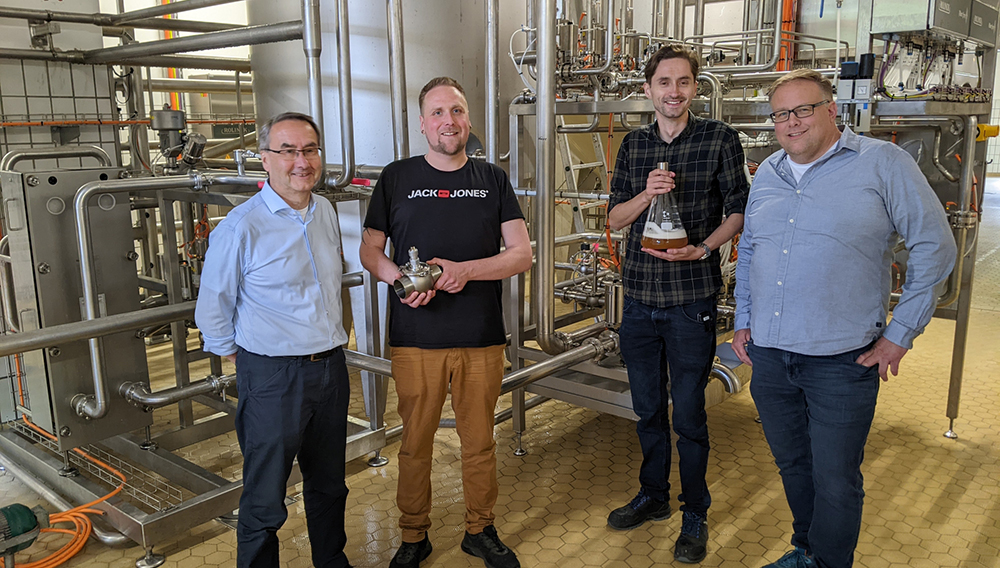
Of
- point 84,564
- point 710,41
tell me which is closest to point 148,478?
point 84,564

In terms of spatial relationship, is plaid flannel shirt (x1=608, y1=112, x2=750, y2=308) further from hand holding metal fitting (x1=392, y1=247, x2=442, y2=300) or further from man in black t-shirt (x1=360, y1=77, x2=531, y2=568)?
hand holding metal fitting (x1=392, y1=247, x2=442, y2=300)

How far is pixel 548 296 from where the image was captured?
8.30 ft

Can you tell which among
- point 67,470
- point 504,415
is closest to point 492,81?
point 504,415

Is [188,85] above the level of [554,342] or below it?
above

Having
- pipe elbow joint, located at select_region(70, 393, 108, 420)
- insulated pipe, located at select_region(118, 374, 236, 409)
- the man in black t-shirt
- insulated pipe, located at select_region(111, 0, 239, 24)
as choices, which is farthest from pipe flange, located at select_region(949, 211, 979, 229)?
pipe elbow joint, located at select_region(70, 393, 108, 420)

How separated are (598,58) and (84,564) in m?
2.69

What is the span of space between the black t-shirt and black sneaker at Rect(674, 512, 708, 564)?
0.90 meters

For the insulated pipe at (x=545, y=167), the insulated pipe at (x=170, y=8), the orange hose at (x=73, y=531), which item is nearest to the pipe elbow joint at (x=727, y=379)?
the insulated pipe at (x=545, y=167)

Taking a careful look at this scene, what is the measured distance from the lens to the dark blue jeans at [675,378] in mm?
2211

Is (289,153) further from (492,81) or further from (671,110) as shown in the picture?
(492,81)

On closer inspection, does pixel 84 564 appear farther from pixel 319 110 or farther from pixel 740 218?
pixel 740 218

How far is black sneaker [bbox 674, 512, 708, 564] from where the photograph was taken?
231cm

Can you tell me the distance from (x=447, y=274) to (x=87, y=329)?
100cm

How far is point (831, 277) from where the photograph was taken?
5.83 ft
